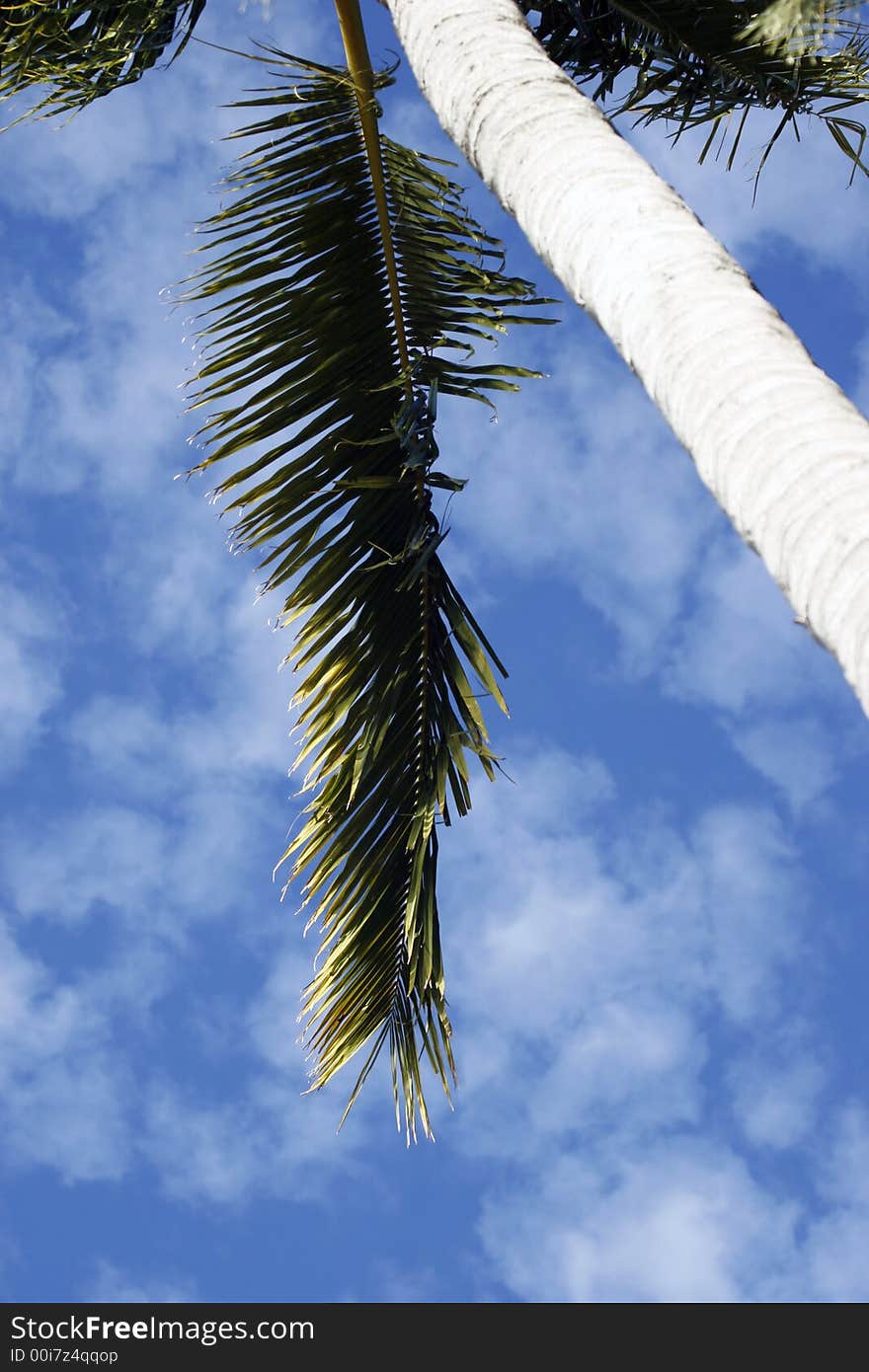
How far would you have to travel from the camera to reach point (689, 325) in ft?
7.11

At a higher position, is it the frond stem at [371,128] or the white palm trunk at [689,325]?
the frond stem at [371,128]

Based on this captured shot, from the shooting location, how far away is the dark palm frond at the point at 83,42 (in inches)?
182

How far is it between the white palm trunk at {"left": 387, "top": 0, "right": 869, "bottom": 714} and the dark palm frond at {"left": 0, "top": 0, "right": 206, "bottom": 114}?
2220 millimetres

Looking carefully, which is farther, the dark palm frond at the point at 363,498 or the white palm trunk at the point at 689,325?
the dark palm frond at the point at 363,498

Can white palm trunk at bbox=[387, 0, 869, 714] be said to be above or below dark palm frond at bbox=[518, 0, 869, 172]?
below

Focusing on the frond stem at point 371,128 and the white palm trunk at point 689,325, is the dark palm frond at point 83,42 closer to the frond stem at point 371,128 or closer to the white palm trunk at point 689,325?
the frond stem at point 371,128

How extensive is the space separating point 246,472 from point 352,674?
2.77 feet

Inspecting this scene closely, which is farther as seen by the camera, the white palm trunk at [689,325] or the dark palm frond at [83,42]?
the dark palm frond at [83,42]

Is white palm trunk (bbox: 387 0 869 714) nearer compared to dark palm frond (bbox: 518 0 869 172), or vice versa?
white palm trunk (bbox: 387 0 869 714)

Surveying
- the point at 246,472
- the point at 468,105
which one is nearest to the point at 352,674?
the point at 246,472

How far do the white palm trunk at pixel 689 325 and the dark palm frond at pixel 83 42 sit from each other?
2220 millimetres

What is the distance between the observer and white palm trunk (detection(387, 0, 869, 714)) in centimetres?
184

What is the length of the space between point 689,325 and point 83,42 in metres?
3.71

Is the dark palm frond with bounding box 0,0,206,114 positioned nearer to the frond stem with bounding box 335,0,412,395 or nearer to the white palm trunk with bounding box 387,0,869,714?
the frond stem with bounding box 335,0,412,395
